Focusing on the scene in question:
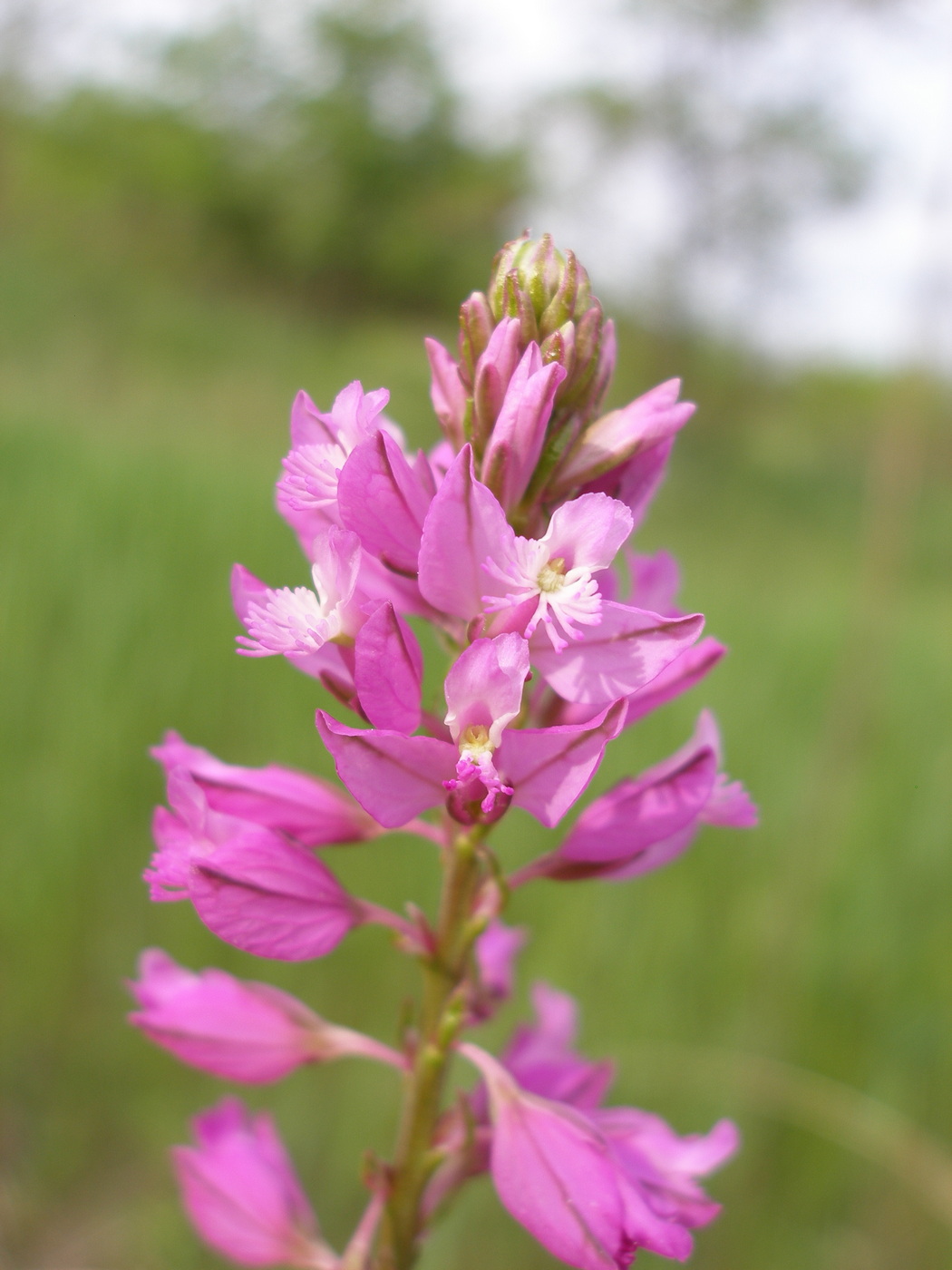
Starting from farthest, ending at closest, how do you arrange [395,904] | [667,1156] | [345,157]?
[345,157] < [395,904] < [667,1156]

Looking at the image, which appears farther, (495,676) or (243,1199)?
(243,1199)

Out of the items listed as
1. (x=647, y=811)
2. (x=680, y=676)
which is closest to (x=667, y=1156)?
(x=647, y=811)

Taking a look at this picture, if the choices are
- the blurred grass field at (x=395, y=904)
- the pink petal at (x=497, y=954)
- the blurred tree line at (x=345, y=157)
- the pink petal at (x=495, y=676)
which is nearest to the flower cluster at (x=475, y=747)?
the pink petal at (x=495, y=676)

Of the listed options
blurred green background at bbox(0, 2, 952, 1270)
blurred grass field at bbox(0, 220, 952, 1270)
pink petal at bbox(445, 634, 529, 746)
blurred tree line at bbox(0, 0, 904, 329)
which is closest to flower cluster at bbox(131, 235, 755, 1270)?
pink petal at bbox(445, 634, 529, 746)

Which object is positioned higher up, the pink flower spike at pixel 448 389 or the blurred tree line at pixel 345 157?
the blurred tree line at pixel 345 157

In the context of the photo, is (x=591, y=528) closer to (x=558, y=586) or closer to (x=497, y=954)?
(x=558, y=586)

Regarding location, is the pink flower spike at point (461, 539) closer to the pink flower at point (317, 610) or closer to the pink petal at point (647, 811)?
the pink flower at point (317, 610)

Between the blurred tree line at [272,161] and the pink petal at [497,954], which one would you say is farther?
the blurred tree line at [272,161]

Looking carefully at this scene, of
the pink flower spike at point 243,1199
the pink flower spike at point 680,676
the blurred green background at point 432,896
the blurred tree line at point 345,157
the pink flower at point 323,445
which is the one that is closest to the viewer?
the pink flower at point 323,445
